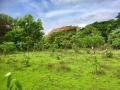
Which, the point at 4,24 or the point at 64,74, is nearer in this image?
the point at 64,74

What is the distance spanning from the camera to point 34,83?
15281 millimetres

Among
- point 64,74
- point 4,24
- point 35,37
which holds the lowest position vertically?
point 64,74

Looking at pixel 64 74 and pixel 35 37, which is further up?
pixel 35 37

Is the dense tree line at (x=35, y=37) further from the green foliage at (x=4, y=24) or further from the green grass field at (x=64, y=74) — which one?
the green grass field at (x=64, y=74)

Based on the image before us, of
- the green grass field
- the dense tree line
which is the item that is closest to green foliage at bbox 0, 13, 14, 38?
the dense tree line

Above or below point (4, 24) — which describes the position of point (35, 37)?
below

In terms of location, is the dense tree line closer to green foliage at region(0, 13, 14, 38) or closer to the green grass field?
green foliage at region(0, 13, 14, 38)

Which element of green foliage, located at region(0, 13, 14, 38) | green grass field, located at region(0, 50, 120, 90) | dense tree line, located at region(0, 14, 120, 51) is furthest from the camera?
green foliage, located at region(0, 13, 14, 38)

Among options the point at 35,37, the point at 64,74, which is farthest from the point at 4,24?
the point at 64,74

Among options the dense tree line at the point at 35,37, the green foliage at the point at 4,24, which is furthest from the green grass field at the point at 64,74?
the green foliage at the point at 4,24

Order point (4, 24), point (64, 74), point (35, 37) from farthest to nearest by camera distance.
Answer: point (35, 37) < point (4, 24) < point (64, 74)

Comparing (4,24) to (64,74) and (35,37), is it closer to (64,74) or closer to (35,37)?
(35,37)

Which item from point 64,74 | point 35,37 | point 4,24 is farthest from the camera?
point 35,37

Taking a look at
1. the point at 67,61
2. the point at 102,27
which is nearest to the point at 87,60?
the point at 67,61
